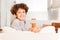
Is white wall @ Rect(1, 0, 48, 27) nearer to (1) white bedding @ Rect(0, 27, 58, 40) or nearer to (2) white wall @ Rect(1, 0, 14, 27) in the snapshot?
(2) white wall @ Rect(1, 0, 14, 27)

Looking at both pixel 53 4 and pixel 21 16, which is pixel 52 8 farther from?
pixel 21 16

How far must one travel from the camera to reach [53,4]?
1.82m

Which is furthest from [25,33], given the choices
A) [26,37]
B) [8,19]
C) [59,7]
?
[59,7]

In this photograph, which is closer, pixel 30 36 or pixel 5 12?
pixel 30 36

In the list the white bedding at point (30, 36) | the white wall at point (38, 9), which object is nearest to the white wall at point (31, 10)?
the white wall at point (38, 9)

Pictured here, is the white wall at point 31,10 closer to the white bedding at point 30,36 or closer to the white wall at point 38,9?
the white wall at point 38,9

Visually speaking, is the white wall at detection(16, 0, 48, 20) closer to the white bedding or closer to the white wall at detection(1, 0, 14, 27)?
the white wall at detection(1, 0, 14, 27)

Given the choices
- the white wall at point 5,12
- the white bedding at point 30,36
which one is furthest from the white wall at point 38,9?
the white bedding at point 30,36

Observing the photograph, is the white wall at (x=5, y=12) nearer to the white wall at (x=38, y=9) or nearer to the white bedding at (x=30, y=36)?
the white wall at (x=38, y=9)

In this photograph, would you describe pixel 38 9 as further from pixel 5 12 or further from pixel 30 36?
pixel 30 36

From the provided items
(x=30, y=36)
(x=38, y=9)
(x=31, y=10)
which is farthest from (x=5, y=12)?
(x=30, y=36)

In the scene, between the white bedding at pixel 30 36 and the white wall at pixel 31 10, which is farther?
the white wall at pixel 31 10

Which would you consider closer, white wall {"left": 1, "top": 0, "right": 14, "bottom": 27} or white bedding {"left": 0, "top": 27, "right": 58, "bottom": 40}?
white bedding {"left": 0, "top": 27, "right": 58, "bottom": 40}

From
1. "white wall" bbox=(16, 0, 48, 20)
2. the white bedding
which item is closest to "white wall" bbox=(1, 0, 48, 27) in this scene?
"white wall" bbox=(16, 0, 48, 20)
